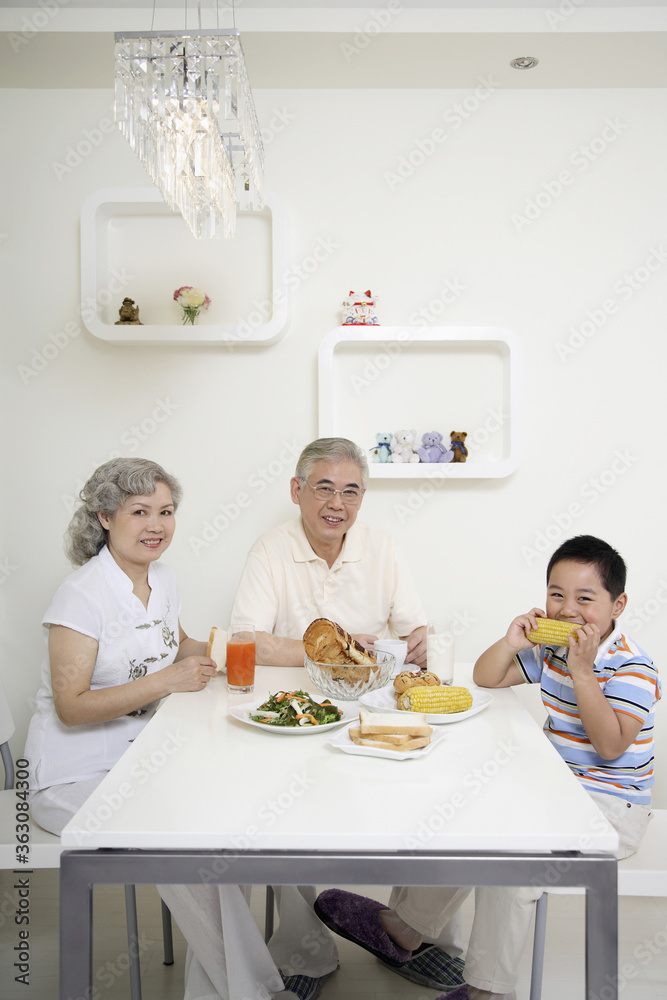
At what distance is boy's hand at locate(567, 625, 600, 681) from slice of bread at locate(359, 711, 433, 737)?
0.35 metres

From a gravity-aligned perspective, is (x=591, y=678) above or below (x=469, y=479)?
below

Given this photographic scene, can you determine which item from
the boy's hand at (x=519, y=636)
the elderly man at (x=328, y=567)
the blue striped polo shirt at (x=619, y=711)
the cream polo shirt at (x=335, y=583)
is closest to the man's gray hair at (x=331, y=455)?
the elderly man at (x=328, y=567)

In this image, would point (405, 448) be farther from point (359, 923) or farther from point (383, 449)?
point (359, 923)

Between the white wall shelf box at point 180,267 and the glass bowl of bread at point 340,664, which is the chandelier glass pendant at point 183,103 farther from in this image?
the white wall shelf box at point 180,267

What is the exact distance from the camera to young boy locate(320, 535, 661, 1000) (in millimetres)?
1583

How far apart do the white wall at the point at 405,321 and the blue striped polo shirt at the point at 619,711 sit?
120 cm

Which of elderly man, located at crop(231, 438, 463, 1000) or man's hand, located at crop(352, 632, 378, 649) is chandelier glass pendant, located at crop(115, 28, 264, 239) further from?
man's hand, located at crop(352, 632, 378, 649)

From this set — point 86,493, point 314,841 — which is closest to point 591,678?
point 314,841

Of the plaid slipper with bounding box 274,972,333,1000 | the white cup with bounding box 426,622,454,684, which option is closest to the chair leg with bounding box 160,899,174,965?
the plaid slipper with bounding box 274,972,333,1000

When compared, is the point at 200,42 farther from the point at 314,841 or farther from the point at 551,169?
the point at 551,169

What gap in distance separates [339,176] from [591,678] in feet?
6.83

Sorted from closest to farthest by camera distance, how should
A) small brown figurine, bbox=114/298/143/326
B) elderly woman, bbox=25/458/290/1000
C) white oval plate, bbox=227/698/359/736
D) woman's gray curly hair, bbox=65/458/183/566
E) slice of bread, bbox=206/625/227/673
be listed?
1. white oval plate, bbox=227/698/359/736
2. elderly woman, bbox=25/458/290/1000
3. slice of bread, bbox=206/625/227/673
4. woman's gray curly hair, bbox=65/458/183/566
5. small brown figurine, bbox=114/298/143/326

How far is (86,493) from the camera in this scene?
79.1 inches

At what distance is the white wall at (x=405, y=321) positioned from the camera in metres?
2.93
